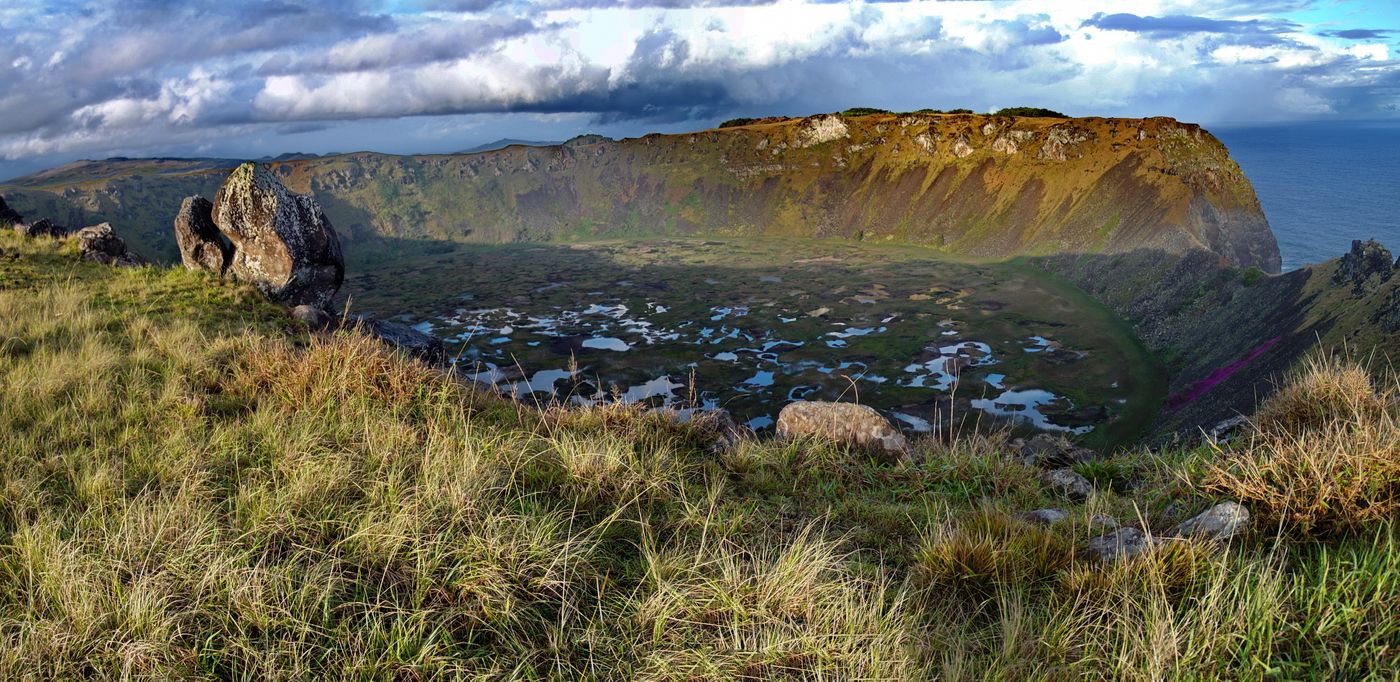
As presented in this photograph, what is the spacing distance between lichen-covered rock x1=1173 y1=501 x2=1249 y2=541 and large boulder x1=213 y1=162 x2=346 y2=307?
25.1 meters

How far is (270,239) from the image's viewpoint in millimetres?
22578

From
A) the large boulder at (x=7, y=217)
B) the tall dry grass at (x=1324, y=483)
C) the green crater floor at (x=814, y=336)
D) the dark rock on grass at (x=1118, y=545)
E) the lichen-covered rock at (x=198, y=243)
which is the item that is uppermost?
the large boulder at (x=7, y=217)

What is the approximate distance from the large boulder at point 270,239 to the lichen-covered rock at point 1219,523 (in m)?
25.1

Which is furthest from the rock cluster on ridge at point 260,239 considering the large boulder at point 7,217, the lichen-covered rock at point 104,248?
the large boulder at point 7,217

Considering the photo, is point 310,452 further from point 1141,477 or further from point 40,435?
point 1141,477

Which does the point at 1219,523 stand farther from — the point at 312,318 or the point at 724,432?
the point at 312,318

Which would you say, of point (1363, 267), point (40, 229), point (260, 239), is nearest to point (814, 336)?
point (1363, 267)

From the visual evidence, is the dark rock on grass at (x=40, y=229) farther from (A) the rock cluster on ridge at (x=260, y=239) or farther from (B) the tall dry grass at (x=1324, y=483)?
(B) the tall dry grass at (x=1324, y=483)

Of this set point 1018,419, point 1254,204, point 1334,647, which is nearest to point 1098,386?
point 1018,419

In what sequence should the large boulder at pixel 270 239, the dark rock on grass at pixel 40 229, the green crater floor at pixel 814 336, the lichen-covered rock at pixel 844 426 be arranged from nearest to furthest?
the lichen-covered rock at pixel 844 426, the large boulder at pixel 270 239, the dark rock on grass at pixel 40 229, the green crater floor at pixel 814 336

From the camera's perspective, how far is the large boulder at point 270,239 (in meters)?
22.5

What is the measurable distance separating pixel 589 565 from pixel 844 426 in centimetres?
710

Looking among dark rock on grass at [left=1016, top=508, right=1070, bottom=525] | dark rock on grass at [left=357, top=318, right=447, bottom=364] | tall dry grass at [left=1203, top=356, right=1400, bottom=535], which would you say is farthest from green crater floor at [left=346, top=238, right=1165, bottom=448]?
tall dry grass at [left=1203, top=356, right=1400, bottom=535]

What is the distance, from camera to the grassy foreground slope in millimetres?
3734
